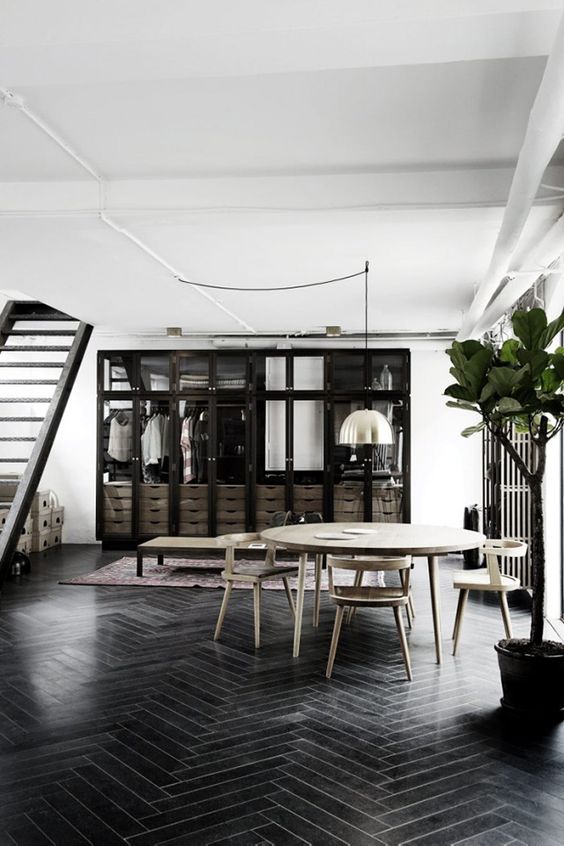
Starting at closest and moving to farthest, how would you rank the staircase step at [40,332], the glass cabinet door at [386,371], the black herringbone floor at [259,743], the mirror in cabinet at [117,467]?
1. the black herringbone floor at [259,743]
2. the staircase step at [40,332]
3. the glass cabinet door at [386,371]
4. the mirror in cabinet at [117,467]

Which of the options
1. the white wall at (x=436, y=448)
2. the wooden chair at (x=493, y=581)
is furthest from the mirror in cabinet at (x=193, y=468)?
the wooden chair at (x=493, y=581)

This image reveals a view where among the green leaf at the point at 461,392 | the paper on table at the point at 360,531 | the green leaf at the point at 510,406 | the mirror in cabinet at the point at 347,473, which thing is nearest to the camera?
the green leaf at the point at 510,406

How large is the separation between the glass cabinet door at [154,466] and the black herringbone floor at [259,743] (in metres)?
4.26

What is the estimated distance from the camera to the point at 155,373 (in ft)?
33.2

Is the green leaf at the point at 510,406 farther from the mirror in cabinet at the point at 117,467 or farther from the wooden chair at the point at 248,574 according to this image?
the mirror in cabinet at the point at 117,467

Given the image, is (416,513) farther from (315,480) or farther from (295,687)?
(295,687)

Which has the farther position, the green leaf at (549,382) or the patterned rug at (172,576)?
the patterned rug at (172,576)

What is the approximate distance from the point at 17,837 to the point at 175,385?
764cm

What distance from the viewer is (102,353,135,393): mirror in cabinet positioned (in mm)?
10141

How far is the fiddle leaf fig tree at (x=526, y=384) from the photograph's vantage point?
3.84 metres

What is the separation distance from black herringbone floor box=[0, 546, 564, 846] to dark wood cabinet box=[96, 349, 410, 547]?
4155 mm

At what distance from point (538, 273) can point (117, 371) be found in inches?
255

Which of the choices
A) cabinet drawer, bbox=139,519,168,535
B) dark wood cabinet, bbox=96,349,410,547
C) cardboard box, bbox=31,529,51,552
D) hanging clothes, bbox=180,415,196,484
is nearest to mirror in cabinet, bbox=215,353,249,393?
dark wood cabinet, bbox=96,349,410,547

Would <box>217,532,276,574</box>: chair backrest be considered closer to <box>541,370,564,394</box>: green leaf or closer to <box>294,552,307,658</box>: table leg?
<box>294,552,307,658</box>: table leg
